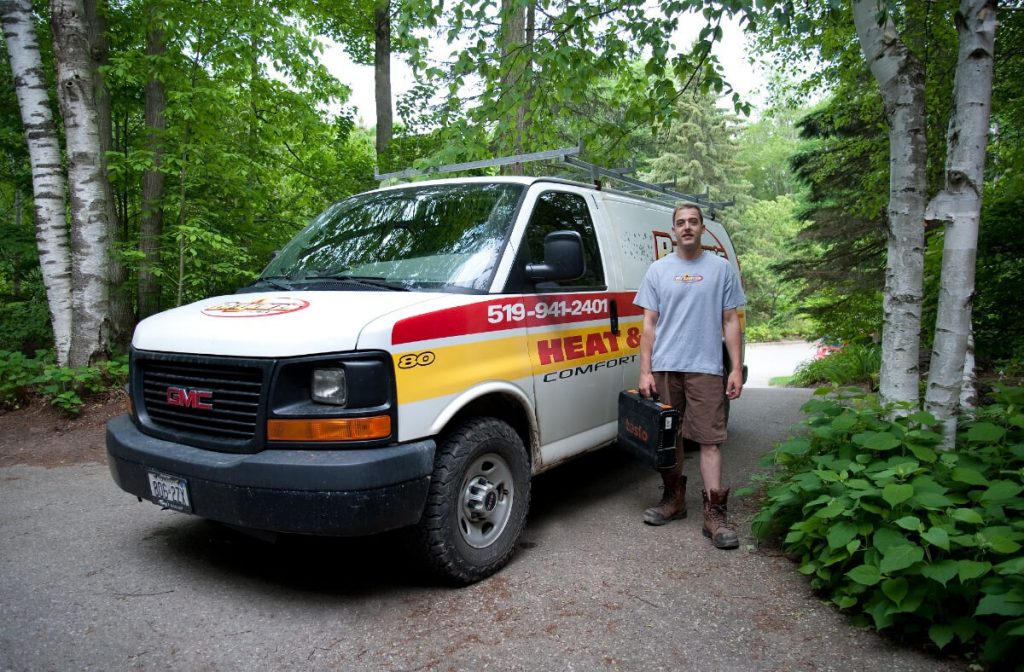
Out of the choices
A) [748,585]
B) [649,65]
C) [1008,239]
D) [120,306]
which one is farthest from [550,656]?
[120,306]

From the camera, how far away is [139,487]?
3316 millimetres

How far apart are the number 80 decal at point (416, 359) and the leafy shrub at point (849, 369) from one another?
29.3ft

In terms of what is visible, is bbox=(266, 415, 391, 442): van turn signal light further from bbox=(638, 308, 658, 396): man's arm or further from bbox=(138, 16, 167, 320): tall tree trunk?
bbox=(138, 16, 167, 320): tall tree trunk

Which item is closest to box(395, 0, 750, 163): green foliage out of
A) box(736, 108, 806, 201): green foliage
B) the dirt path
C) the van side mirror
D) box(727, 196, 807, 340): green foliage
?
the van side mirror

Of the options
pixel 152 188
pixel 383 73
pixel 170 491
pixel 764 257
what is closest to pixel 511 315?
pixel 170 491

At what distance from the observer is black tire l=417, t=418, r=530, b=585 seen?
318 centimetres

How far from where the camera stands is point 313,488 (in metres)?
2.80

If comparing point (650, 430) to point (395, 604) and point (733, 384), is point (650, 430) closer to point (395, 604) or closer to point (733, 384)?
point (733, 384)

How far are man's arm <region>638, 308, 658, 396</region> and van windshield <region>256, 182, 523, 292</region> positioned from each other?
3.73 ft

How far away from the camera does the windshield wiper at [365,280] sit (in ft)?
11.7

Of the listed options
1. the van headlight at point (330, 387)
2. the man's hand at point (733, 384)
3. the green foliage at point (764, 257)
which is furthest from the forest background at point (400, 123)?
the green foliage at point (764, 257)

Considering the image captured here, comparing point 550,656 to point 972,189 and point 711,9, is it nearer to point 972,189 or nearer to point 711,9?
point 972,189

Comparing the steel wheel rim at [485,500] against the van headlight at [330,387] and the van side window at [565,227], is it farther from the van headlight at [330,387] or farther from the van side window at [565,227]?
the van side window at [565,227]

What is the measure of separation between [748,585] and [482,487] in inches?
58.2
